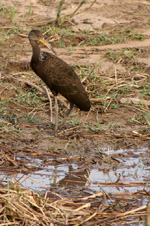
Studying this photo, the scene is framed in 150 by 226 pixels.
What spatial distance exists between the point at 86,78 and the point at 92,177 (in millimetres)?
→ 2923

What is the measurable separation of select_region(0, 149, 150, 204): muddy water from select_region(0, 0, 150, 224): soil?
6.8 inches

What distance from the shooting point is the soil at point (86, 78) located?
622 centimetres

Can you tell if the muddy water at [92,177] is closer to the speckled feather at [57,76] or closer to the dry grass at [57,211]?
the dry grass at [57,211]

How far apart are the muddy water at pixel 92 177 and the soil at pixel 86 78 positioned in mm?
172

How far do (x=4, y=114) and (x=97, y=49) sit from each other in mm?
3012

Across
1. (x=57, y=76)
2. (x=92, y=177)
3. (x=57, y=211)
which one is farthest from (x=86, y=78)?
(x=57, y=211)

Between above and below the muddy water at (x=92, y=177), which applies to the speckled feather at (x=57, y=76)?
above

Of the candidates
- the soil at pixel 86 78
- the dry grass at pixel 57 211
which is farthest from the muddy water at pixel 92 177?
the dry grass at pixel 57 211

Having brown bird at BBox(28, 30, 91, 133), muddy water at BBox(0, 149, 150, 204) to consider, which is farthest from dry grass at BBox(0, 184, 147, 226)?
brown bird at BBox(28, 30, 91, 133)

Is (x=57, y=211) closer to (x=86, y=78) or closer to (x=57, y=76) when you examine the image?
(x=57, y=76)

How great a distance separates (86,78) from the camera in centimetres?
771

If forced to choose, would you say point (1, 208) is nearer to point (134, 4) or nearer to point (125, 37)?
A: point (125, 37)

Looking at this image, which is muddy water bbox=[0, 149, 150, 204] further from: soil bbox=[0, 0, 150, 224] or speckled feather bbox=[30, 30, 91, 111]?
speckled feather bbox=[30, 30, 91, 111]

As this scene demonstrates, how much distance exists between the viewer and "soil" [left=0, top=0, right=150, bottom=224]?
6.22m
